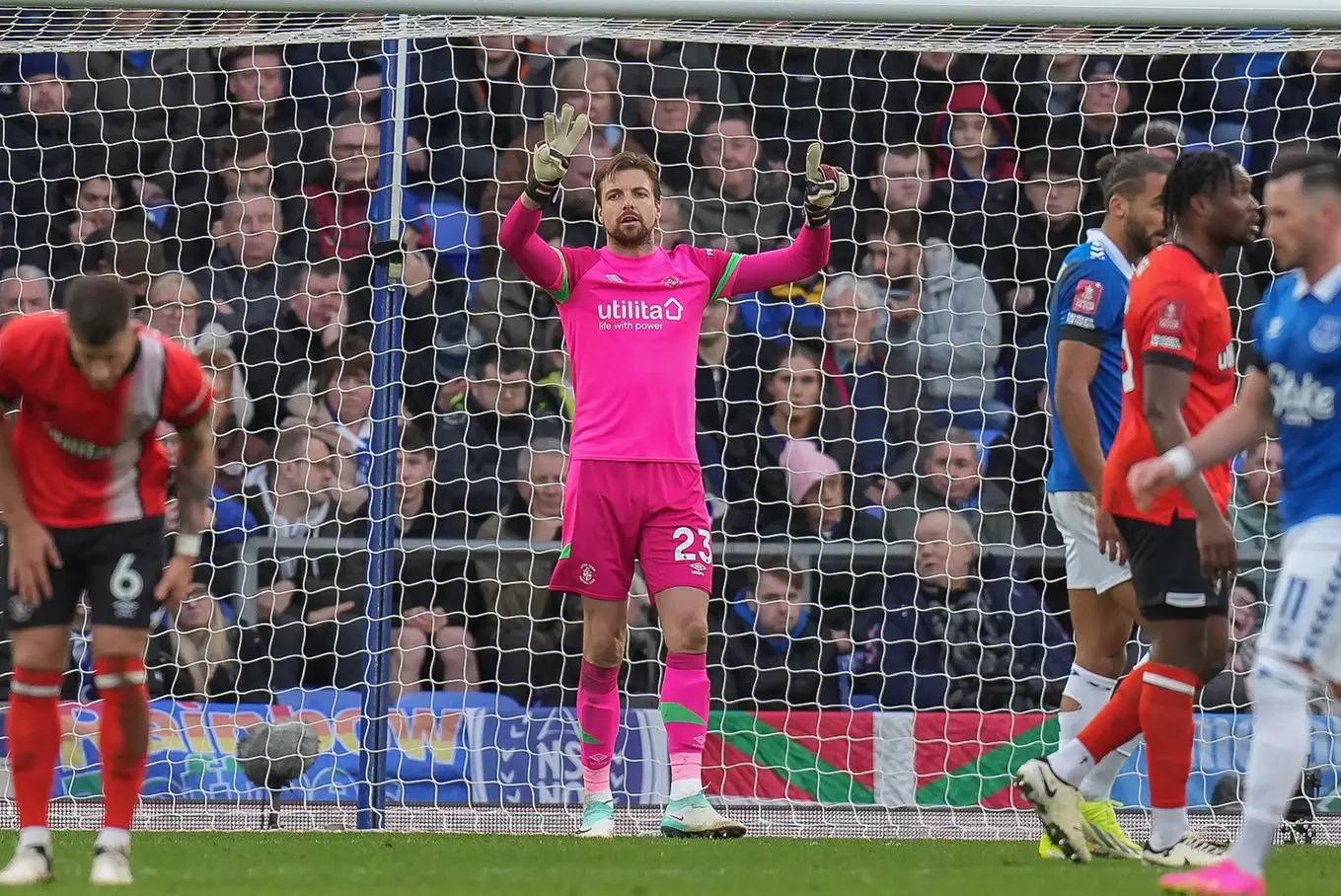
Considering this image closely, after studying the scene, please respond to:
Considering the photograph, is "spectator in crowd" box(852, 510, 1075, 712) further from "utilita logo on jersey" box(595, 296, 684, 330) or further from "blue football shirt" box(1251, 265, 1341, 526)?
"blue football shirt" box(1251, 265, 1341, 526)

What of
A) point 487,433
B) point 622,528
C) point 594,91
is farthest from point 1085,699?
point 594,91

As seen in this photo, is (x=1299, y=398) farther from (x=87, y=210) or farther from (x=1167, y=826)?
(x=87, y=210)

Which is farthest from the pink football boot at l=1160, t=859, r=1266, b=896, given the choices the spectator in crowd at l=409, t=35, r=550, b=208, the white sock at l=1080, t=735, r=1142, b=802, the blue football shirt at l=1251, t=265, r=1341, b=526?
the spectator in crowd at l=409, t=35, r=550, b=208

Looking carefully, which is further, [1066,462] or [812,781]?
[812,781]

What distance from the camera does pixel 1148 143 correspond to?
9133mm

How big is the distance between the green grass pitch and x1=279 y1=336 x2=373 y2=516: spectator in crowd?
258 cm

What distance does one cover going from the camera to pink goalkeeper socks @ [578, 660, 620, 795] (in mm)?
6500

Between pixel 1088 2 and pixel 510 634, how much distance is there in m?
3.85

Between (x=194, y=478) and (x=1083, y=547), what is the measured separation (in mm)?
2751

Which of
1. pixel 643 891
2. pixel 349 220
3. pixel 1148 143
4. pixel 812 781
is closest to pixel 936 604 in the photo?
pixel 812 781

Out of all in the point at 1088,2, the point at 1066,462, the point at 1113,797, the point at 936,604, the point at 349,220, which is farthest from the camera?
the point at 349,220

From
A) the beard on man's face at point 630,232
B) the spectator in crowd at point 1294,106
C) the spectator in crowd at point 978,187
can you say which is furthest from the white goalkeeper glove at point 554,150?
the spectator in crowd at point 1294,106

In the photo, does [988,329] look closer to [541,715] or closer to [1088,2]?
[1088,2]

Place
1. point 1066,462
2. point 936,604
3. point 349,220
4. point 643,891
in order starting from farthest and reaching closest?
1. point 349,220
2. point 936,604
3. point 1066,462
4. point 643,891
